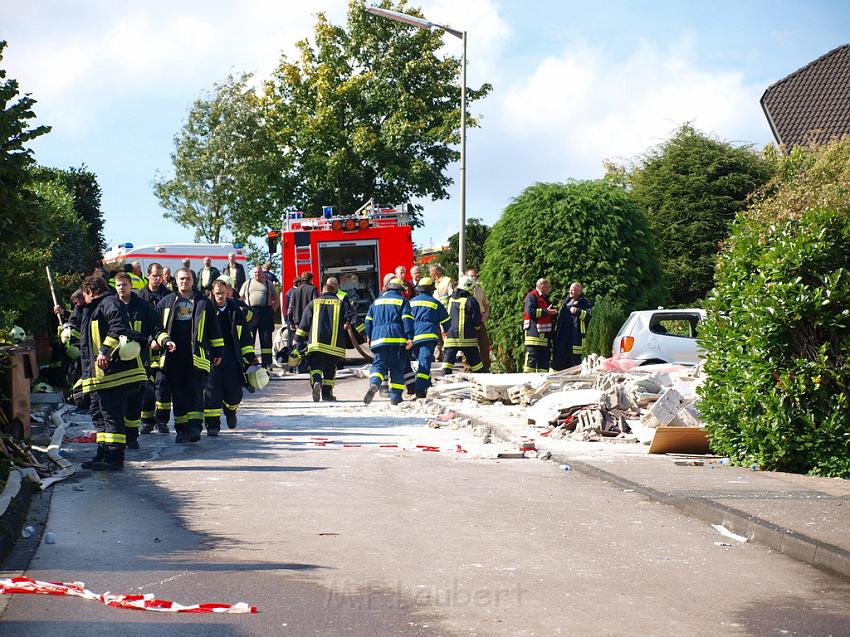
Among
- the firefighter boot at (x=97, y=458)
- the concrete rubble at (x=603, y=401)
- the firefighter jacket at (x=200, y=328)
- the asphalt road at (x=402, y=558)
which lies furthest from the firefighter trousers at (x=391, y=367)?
the firefighter boot at (x=97, y=458)

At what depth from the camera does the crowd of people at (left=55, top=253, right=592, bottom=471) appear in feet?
35.9

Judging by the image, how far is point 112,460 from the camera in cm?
1073

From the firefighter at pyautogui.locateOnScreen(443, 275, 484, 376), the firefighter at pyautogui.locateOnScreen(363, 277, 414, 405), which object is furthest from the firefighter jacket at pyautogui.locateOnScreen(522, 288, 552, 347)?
the firefighter at pyautogui.locateOnScreen(363, 277, 414, 405)

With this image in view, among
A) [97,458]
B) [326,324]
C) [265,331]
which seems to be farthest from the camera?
[265,331]

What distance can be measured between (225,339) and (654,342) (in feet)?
23.7

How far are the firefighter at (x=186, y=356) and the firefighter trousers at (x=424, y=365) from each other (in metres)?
4.89

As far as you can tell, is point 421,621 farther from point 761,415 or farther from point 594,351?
point 594,351

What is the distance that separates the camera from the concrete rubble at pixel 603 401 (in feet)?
40.2

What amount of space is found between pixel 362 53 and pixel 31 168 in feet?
121

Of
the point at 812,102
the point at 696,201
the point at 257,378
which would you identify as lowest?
the point at 257,378

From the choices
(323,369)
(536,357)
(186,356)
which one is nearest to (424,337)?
(323,369)

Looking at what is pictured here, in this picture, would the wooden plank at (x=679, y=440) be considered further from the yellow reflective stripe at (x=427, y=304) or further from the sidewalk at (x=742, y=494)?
the yellow reflective stripe at (x=427, y=304)

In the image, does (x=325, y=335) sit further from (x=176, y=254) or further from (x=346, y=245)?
(x=176, y=254)

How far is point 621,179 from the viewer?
36031mm
